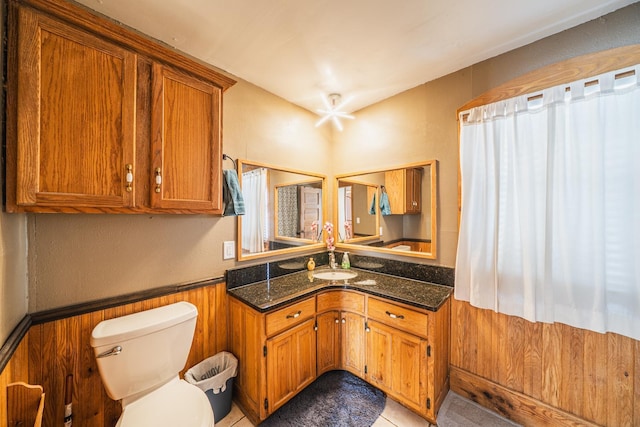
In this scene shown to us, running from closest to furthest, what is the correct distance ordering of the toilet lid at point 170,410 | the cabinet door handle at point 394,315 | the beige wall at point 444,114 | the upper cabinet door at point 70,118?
the upper cabinet door at point 70,118, the toilet lid at point 170,410, the beige wall at point 444,114, the cabinet door handle at point 394,315

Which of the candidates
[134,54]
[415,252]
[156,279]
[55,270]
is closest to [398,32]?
[134,54]

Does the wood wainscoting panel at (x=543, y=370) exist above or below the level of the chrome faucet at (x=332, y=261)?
below

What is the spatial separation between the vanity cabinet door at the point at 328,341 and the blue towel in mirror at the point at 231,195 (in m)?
1.05

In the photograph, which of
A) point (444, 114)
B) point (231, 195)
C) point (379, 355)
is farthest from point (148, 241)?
point (444, 114)

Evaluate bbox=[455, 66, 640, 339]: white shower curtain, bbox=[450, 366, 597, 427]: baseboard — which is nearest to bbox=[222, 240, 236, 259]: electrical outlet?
bbox=[455, 66, 640, 339]: white shower curtain

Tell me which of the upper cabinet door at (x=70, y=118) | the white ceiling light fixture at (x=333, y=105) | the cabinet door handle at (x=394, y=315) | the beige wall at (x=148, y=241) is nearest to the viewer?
the upper cabinet door at (x=70, y=118)

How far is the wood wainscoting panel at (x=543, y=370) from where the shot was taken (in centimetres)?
127

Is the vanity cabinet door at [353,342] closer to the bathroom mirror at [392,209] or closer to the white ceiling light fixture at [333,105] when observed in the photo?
the bathroom mirror at [392,209]

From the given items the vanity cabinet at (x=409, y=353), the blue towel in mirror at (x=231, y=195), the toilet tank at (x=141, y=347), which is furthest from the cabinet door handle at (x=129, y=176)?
the vanity cabinet at (x=409, y=353)

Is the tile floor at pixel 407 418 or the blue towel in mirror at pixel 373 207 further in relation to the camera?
the blue towel in mirror at pixel 373 207

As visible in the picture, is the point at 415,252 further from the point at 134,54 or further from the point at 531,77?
the point at 134,54

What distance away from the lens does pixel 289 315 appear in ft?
5.37

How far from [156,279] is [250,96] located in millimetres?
1557

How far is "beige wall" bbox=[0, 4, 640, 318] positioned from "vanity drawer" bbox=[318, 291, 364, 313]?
741 mm
